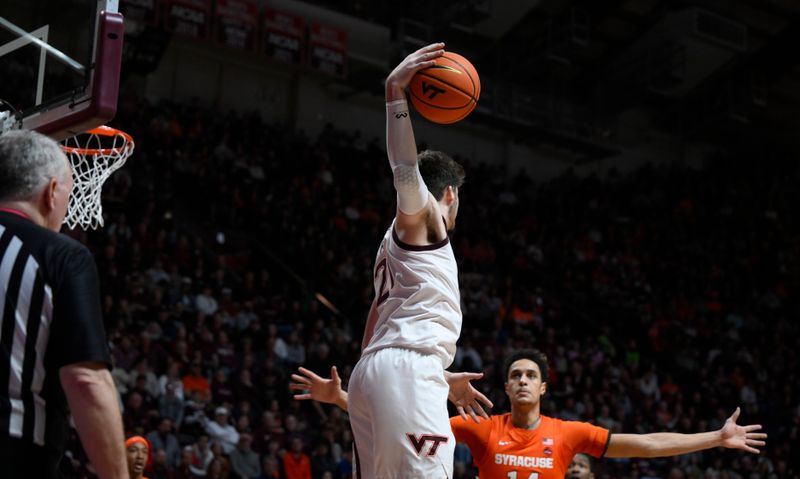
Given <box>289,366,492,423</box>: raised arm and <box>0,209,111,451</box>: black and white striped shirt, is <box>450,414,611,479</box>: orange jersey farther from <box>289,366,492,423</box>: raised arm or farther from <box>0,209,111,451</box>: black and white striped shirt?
<box>0,209,111,451</box>: black and white striped shirt

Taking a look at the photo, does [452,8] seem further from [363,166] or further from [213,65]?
[213,65]

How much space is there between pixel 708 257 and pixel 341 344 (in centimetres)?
1212

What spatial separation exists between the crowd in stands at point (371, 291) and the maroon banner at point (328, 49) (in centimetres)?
171


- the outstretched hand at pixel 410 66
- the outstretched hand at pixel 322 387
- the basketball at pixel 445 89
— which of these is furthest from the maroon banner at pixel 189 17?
the outstretched hand at pixel 410 66

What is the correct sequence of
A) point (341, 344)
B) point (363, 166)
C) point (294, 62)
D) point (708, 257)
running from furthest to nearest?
point (708, 257), point (363, 166), point (294, 62), point (341, 344)

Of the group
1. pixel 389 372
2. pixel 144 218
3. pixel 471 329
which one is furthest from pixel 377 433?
pixel 471 329

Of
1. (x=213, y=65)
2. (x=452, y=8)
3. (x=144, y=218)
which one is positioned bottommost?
(x=144, y=218)

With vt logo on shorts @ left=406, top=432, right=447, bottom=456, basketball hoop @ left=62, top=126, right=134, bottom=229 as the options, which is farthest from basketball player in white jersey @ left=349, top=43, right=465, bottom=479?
basketball hoop @ left=62, top=126, right=134, bottom=229

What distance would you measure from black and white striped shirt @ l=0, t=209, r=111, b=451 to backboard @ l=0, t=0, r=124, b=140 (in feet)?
5.91

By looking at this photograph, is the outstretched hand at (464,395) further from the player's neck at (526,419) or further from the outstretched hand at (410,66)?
the player's neck at (526,419)

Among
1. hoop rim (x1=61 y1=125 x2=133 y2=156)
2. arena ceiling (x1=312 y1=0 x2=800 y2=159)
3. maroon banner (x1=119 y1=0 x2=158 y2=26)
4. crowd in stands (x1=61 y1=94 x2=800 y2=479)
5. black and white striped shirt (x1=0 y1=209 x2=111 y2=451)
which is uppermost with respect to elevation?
arena ceiling (x1=312 y1=0 x2=800 y2=159)

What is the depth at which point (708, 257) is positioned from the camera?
2278 cm

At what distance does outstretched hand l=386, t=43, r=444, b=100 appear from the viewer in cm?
392

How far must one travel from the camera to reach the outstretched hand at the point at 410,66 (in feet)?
12.9
